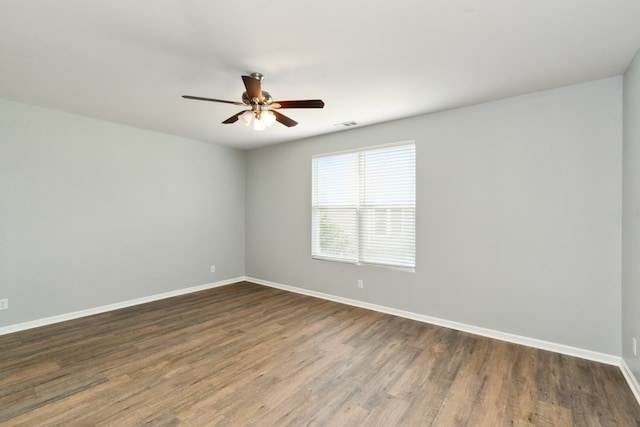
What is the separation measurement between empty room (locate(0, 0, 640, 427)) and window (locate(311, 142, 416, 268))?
0.03 m

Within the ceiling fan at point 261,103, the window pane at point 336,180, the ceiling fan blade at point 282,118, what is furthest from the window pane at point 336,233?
the ceiling fan at point 261,103

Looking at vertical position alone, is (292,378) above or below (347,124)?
below

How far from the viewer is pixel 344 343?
124 inches

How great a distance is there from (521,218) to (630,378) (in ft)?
5.04

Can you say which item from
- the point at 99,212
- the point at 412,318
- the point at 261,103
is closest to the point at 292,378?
the point at 412,318

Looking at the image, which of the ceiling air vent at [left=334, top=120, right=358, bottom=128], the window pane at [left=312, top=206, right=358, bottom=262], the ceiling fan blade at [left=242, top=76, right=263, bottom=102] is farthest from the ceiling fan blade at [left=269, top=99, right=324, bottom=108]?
the window pane at [left=312, top=206, right=358, bottom=262]

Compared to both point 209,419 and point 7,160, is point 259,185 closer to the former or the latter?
point 7,160

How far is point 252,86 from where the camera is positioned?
94.3 inches

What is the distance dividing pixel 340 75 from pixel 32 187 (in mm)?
3885

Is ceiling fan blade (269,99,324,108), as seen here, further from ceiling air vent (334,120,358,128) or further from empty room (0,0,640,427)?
ceiling air vent (334,120,358,128)

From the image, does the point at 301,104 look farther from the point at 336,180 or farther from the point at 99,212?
the point at 99,212

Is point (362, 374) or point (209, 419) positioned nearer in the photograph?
point (209, 419)

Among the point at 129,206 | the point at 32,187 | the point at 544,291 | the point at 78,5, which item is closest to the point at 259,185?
the point at 129,206

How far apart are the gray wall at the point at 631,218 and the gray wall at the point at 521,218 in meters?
0.13
